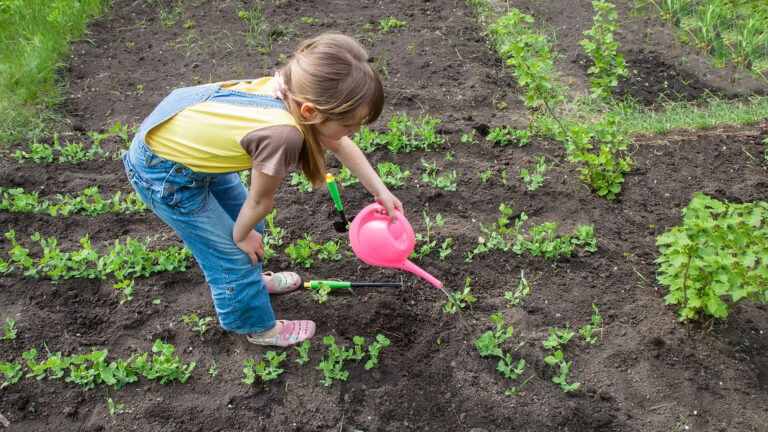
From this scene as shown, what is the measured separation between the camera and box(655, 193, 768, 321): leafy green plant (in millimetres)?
2074

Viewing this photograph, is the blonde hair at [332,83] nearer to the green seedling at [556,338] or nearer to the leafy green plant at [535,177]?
the green seedling at [556,338]

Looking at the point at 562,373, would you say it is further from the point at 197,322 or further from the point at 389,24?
the point at 389,24

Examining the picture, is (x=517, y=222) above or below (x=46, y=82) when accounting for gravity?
below

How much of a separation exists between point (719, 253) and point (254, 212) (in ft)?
5.59

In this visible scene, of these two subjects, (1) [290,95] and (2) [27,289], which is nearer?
(1) [290,95]

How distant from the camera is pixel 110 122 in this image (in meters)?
3.98

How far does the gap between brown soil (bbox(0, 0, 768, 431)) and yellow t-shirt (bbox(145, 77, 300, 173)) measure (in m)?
0.90

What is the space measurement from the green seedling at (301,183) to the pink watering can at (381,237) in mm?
1001

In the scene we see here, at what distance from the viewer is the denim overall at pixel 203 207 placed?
1.97 meters

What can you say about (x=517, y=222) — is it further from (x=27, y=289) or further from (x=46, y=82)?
(x=46, y=82)

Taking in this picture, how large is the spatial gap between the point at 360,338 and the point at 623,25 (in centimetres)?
409

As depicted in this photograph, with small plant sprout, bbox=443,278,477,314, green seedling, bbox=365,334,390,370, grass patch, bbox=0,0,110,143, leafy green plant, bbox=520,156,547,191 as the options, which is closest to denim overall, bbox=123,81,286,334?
green seedling, bbox=365,334,390,370

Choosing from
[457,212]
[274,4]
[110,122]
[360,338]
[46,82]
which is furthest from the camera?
[274,4]

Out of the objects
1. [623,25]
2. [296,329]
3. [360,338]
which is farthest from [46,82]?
[623,25]
